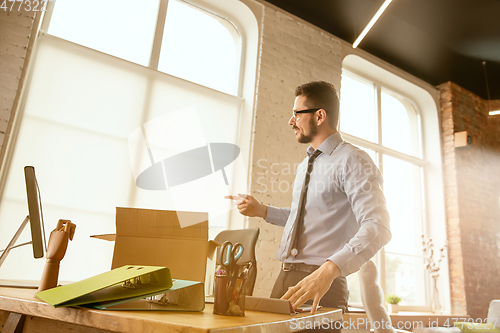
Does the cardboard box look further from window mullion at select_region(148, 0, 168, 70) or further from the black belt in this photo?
window mullion at select_region(148, 0, 168, 70)

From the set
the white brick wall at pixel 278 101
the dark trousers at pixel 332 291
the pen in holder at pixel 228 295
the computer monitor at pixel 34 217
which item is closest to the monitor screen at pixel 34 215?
the computer monitor at pixel 34 217

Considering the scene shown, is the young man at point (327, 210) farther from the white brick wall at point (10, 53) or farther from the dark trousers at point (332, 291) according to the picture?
the white brick wall at point (10, 53)

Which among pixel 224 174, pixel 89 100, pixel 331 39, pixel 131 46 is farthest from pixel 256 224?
pixel 331 39

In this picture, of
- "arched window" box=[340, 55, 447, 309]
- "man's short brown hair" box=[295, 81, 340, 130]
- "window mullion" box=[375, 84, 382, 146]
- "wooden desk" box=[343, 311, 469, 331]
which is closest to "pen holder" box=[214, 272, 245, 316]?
"man's short brown hair" box=[295, 81, 340, 130]

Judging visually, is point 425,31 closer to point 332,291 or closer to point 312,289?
point 332,291

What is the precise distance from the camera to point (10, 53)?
2.70m

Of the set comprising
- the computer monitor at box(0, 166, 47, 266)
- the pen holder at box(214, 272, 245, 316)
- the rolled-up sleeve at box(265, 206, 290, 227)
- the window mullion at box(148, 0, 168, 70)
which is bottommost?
the pen holder at box(214, 272, 245, 316)

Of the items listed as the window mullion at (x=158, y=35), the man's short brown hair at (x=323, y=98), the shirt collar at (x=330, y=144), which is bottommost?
the shirt collar at (x=330, y=144)

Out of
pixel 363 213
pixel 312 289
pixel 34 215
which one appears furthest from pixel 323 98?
pixel 34 215

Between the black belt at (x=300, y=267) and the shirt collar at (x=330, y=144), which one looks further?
the shirt collar at (x=330, y=144)

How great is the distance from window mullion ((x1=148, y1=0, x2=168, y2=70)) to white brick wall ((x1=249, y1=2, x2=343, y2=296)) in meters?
1.08

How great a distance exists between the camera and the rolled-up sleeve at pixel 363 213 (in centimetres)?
110

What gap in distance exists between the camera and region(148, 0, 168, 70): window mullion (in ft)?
11.8

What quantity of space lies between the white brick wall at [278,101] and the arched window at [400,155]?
0.89m
